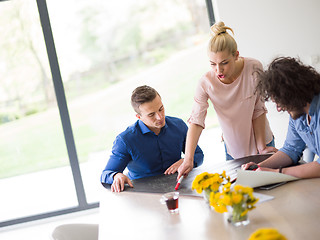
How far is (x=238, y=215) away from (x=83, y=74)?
127 inches

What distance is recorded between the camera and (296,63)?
1.89 m

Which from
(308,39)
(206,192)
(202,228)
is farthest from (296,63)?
(308,39)

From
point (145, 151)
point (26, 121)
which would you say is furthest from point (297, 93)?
point (26, 121)

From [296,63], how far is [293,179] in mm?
538

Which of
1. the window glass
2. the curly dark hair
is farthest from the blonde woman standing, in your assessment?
the window glass

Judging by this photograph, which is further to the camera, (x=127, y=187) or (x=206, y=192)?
(x=127, y=187)

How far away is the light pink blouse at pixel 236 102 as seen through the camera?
2670 mm

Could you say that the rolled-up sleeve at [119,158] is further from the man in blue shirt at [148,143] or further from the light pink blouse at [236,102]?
the light pink blouse at [236,102]

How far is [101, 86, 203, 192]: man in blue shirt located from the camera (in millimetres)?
2719

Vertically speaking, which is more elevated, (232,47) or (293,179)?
(232,47)

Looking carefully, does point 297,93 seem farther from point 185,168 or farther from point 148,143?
point 148,143

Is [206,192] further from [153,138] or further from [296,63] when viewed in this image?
A: [153,138]

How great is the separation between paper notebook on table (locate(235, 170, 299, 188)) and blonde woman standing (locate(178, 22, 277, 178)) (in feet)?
1.77

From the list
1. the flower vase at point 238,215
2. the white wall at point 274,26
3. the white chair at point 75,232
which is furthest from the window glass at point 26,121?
the flower vase at point 238,215
